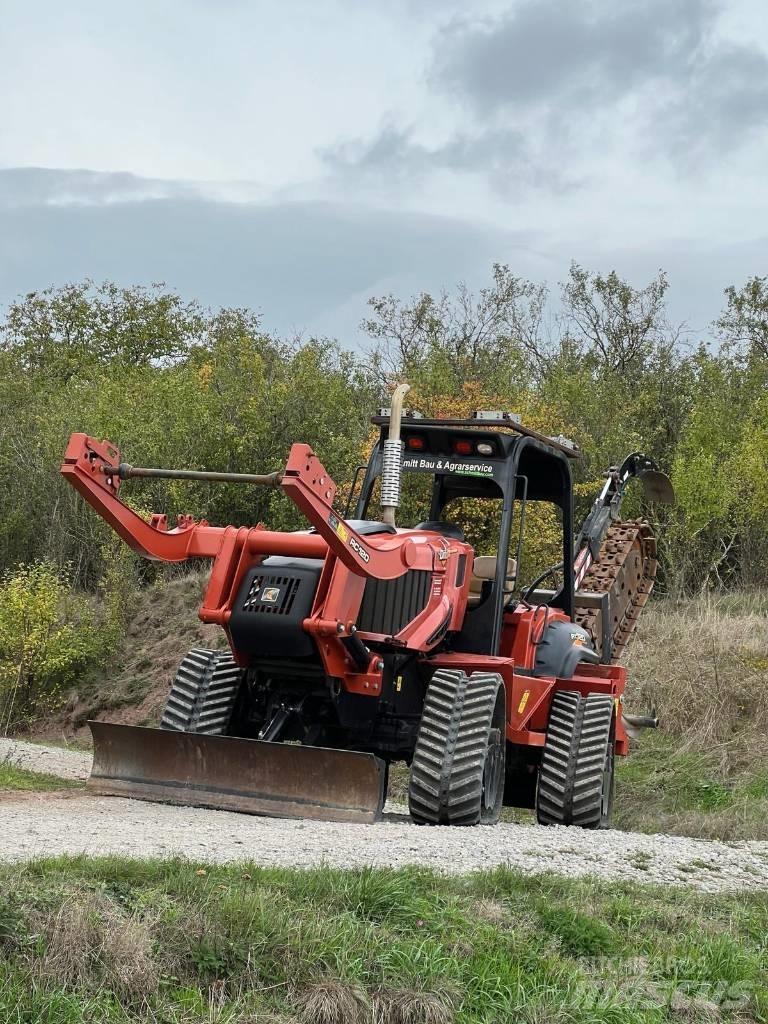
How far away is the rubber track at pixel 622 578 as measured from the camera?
15254mm

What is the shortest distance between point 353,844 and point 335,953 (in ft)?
6.31

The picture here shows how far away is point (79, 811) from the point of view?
806 cm

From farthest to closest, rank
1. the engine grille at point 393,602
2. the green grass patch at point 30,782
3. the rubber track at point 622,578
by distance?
the rubber track at point 622,578, the green grass patch at point 30,782, the engine grille at point 393,602

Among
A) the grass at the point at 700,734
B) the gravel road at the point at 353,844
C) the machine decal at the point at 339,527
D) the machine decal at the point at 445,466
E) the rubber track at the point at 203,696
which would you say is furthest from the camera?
the grass at the point at 700,734

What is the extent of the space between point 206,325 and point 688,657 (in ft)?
118

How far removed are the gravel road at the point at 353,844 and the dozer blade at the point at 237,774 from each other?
6.3 inches

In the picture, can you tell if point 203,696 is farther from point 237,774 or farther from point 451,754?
point 451,754

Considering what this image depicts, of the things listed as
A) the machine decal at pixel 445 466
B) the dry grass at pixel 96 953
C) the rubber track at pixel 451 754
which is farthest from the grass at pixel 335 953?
the machine decal at pixel 445 466

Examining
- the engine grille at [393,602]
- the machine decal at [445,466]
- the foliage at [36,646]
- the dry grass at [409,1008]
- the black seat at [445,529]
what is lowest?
the foliage at [36,646]

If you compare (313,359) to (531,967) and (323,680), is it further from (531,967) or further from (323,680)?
(531,967)

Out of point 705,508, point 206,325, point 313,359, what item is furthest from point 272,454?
point 206,325

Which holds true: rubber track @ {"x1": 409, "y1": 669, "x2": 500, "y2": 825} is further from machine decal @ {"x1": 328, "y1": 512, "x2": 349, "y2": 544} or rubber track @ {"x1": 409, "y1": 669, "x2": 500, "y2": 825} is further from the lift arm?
machine decal @ {"x1": 328, "y1": 512, "x2": 349, "y2": 544}

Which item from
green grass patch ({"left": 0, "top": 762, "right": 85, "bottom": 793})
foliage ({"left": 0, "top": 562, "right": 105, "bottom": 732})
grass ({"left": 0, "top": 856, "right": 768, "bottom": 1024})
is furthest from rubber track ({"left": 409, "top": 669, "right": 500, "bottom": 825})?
foliage ({"left": 0, "top": 562, "right": 105, "bottom": 732})

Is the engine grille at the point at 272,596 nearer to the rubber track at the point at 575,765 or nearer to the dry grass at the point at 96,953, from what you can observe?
the rubber track at the point at 575,765
